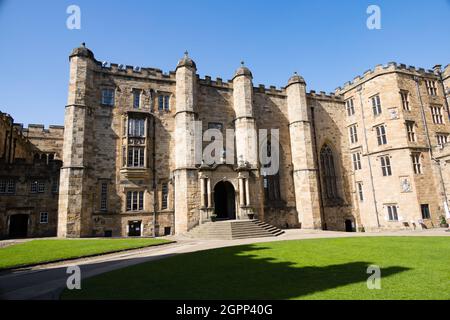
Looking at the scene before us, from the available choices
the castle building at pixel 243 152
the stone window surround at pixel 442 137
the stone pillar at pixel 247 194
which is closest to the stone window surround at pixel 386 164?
the castle building at pixel 243 152

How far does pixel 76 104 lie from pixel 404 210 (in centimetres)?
3314

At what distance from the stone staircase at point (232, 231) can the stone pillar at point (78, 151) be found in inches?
365

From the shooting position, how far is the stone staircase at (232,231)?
794 inches

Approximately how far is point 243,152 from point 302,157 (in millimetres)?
6985

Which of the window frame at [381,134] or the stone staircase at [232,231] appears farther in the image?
the window frame at [381,134]

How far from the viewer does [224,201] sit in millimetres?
27688

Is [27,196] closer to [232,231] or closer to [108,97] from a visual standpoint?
[108,97]

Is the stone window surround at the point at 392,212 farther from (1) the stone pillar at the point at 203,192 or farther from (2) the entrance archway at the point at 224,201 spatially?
(1) the stone pillar at the point at 203,192

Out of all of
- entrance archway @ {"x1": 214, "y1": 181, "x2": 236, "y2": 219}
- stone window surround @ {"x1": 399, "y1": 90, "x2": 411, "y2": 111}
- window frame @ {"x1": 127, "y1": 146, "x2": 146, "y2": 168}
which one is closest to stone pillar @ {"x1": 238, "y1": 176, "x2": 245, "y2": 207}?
entrance archway @ {"x1": 214, "y1": 181, "x2": 236, "y2": 219}

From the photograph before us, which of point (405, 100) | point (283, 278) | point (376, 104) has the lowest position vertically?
point (283, 278)

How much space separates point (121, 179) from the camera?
24.0 metres

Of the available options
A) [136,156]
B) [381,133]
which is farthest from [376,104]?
[136,156]

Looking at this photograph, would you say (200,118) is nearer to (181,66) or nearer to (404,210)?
(181,66)

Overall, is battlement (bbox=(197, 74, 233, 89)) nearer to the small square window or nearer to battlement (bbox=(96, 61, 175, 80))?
battlement (bbox=(96, 61, 175, 80))
